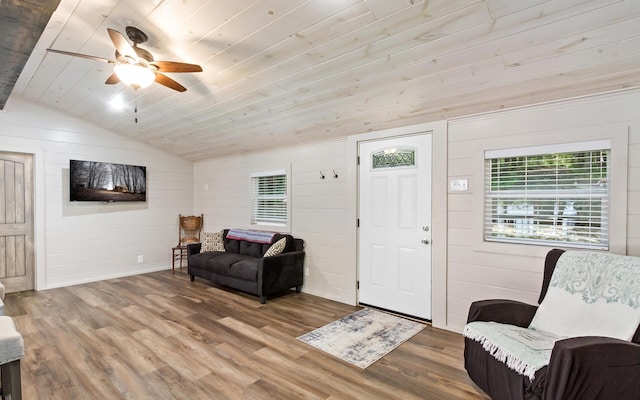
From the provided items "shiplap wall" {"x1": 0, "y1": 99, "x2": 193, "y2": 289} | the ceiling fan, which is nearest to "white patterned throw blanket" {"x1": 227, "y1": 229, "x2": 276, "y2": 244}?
"shiplap wall" {"x1": 0, "y1": 99, "x2": 193, "y2": 289}

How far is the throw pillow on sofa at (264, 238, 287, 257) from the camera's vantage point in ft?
14.3

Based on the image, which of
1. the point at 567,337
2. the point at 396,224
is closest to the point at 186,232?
the point at 396,224

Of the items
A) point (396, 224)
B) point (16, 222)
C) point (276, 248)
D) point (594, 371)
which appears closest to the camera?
point (594, 371)

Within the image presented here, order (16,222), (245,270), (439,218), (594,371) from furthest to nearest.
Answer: (16,222), (245,270), (439,218), (594,371)

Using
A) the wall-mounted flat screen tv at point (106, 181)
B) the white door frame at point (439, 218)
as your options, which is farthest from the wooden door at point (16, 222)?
the white door frame at point (439, 218)

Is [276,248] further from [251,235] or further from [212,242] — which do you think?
[212,242]

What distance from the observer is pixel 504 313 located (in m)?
2.35

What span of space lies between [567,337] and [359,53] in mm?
2462

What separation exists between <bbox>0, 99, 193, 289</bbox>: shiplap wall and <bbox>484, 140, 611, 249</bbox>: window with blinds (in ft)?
18.3

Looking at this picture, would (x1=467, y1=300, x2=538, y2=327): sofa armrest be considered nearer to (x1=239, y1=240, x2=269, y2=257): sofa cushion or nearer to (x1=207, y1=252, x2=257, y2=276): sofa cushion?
(x1=207, y1=252, x2=257, y2=276): sofa cushion

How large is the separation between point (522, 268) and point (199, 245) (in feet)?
15.8

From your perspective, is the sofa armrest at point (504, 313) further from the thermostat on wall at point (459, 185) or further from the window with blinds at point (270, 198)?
the window with blinds at point (270, 198)

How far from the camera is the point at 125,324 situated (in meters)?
3.37

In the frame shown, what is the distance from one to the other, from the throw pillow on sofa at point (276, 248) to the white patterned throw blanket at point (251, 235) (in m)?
0.33
